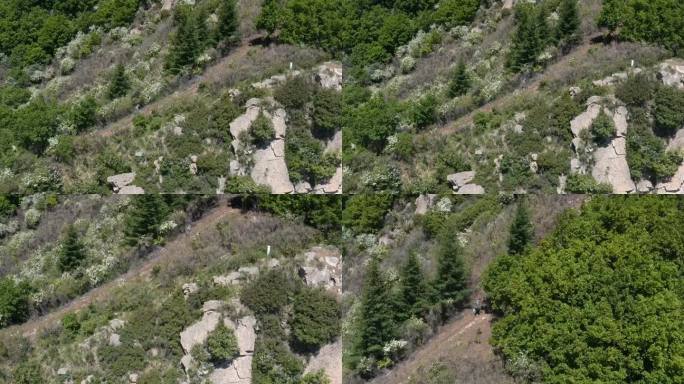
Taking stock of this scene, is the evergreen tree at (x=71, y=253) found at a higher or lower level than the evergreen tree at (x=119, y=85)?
lower

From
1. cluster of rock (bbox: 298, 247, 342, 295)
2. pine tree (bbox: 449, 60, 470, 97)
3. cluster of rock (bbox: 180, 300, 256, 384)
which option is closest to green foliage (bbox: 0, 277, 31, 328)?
cluster of rock (bbox: 180, 300, 256, 384)

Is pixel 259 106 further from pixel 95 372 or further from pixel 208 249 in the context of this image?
pixel 95 372

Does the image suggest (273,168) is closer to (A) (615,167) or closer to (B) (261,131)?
(B) (261,131)

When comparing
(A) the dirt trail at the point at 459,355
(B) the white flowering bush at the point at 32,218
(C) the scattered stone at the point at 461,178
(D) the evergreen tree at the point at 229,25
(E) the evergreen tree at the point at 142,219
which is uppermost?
(D) the evergreen tree at the point at 229,25

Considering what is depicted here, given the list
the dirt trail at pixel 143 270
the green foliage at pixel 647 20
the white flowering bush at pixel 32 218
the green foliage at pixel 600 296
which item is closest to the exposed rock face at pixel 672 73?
the green foliage at pixel 647 20

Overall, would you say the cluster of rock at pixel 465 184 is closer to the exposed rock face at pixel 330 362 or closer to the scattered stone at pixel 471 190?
the scattered stone at pixel 471 190

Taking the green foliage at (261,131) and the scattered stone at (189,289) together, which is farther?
the scattered stone at (189,289)

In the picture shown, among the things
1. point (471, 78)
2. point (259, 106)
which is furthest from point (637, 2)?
point (259, 106)
